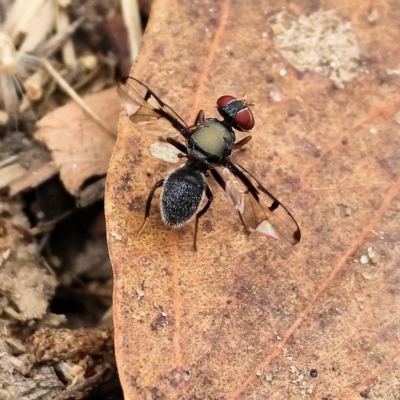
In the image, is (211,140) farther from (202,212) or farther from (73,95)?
(73,95)

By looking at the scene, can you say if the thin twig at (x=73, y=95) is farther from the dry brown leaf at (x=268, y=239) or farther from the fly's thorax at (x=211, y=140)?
the fly's thorax at (x=211, y=140)

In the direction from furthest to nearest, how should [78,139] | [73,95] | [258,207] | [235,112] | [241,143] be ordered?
[73,95], [78,139], [241,143], [235,112], [258,207]

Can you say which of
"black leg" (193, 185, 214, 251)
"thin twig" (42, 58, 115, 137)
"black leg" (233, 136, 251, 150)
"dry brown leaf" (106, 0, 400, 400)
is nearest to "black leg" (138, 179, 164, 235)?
"dry brown leaf" (106, 0, 400, 400)

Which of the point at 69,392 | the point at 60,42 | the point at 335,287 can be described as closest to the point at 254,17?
the point at 60,42

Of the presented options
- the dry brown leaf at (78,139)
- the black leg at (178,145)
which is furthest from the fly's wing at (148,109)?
the dry brown leaf at (78,139)

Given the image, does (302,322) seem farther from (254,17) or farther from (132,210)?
(254,17)

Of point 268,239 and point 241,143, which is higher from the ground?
point 241,143

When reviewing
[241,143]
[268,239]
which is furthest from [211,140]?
[268,239]
